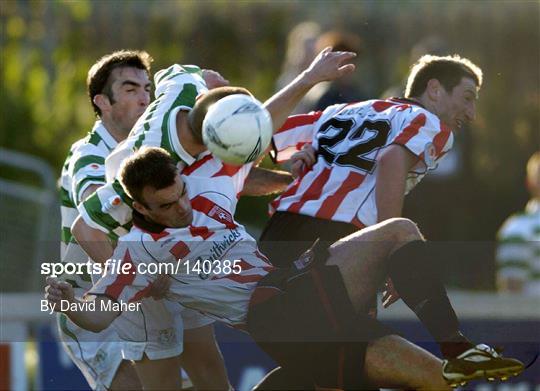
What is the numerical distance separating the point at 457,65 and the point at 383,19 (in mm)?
7568

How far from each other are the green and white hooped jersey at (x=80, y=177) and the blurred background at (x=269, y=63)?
4284 millimetres

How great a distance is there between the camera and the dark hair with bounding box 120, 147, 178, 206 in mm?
6293

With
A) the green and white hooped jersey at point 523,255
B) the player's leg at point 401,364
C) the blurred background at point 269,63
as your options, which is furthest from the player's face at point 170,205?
the blurred background at point 269,63

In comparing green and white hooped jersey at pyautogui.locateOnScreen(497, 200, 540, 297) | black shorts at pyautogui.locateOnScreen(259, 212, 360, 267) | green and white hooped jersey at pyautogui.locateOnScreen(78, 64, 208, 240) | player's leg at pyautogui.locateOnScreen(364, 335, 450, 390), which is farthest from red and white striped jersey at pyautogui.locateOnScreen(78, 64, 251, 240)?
green and white hooped jersey at pyautogui.locateOnScreen(497, 200, 540, 297)

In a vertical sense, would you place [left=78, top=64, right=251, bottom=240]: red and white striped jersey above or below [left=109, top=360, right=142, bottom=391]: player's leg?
above

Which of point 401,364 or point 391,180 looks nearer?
point 401,364

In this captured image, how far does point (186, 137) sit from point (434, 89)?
1.31 m

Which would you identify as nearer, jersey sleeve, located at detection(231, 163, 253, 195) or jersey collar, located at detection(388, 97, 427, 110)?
jersey sleeve, located at detection(231, 163, 253, 195)

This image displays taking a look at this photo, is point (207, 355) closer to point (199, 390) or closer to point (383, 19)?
point (199, 390)

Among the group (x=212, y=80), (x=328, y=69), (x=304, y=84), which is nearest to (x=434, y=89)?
(x=328, y=69)

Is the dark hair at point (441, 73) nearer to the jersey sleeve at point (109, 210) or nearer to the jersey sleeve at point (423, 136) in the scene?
the jersey sleeve at point (423, 136)

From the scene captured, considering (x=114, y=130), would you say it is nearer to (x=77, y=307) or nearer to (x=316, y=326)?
(x=77, y=307)

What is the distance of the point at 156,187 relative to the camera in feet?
20.7

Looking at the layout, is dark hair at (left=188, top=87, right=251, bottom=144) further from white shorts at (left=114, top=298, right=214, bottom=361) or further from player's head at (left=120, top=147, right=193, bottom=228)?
white shorts at (left=114, top=298, right=214, bottom=361)
